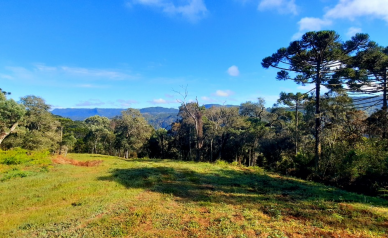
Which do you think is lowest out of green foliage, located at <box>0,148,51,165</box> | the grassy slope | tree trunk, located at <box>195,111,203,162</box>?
the grassy slope

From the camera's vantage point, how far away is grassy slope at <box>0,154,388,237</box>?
14.5 feet

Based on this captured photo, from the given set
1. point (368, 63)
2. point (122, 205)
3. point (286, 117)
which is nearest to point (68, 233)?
point (122, 205)

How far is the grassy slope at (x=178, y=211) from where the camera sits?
4.43 metres

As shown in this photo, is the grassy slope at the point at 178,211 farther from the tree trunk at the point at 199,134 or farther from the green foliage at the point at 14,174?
the tree trunk at the point at 199,134

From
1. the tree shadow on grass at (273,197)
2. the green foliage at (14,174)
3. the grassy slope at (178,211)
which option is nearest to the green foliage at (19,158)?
the green foliage at (14,174)

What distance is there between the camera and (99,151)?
4212 centimetres

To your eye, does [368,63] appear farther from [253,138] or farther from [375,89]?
[253,138]

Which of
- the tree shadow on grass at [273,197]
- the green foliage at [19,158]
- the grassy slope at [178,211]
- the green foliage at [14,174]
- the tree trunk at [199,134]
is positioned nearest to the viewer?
the grassy slope at [178,211]

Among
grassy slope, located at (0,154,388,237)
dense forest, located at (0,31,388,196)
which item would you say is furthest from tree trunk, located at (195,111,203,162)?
grassy slope, located at (0,154,388,237)

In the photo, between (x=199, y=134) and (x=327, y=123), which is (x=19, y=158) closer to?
(x=199, y=134)

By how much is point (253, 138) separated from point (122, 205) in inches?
883

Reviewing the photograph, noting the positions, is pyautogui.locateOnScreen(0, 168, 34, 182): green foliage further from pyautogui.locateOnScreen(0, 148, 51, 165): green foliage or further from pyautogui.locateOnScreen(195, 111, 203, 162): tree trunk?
pyautogui.locateOnScreen(195, 111, 203, 162): tree trunk

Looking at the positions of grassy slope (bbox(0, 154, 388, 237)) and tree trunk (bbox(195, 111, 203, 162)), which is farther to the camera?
tree trunk (bbox(195, 111, 203, 162))

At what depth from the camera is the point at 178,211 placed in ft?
18.5
